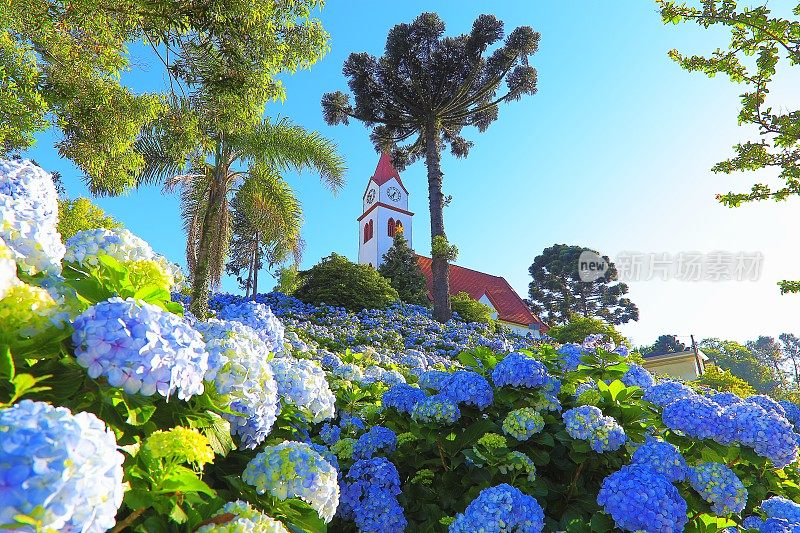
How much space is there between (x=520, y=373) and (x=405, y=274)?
20.0 meters

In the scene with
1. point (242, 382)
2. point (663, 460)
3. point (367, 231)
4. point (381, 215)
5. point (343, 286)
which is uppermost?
point (381, 215)

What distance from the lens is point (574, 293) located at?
153 feet

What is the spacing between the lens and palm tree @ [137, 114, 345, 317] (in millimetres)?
12484

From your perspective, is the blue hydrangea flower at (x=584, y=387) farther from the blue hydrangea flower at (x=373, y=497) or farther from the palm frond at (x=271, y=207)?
the palm frond at (x=271, y=207)

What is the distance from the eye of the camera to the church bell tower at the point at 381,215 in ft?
113

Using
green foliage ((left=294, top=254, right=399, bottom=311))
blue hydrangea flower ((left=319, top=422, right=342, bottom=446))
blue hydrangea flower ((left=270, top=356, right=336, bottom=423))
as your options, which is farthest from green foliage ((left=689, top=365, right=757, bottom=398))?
green foliage ((left=294, top=254, right=399, bottom=311))

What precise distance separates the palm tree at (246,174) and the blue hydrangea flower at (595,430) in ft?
34.6

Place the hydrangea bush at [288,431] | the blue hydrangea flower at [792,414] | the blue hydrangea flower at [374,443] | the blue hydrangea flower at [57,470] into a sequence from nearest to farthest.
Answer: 1. the blue hydrangea flower at [57,470]
2. the hydrangea bush at [288,431]
3. the blue hydrangea flower at [374,443]
4. the blue hydrangea flower at [792,414]

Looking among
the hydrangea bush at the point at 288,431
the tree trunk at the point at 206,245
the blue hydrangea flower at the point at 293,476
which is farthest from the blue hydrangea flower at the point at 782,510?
the tree trunk at the point at 206,245

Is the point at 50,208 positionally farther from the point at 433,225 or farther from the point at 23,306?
the point at 433,225

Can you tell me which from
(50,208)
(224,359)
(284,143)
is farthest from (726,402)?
(284,143)

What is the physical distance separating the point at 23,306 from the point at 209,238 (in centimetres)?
1019

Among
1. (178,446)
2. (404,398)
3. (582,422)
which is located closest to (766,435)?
(582,422)

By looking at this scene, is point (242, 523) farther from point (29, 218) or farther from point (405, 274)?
point (405, 274)
